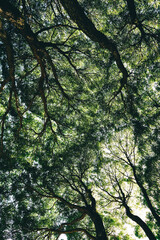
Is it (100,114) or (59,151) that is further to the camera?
(59,151)

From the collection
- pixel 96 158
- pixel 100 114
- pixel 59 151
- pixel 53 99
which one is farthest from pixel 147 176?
pixel 53 99

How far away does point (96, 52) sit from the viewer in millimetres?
6906

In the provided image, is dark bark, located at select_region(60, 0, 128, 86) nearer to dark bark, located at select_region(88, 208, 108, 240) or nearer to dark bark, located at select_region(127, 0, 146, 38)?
dark bark, located at select_region(127, 0, 146, 38)

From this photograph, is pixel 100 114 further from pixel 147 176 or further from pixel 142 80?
pixel 147 176

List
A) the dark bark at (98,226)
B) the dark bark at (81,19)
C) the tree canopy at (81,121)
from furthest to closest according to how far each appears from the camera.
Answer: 1. the dark bark at (98,226)
2. the tree canopy at (81,121)
3. the dark bark at (81,19)

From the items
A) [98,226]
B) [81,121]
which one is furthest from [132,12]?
[98,226]

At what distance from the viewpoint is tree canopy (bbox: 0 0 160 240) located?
629cm

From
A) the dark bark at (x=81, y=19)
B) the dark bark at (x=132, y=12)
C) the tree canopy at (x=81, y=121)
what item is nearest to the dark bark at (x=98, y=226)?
the tree canopy at (x=81, y=121)

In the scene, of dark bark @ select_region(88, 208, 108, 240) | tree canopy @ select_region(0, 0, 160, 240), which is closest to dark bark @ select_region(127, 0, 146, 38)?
tree canopy @ select_region(0, 0, 160, 240)

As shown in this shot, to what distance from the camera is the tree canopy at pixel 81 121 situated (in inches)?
248

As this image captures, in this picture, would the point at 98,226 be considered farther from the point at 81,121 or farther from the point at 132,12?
the point at 132,12

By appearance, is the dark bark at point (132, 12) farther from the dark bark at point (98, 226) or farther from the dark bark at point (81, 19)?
the dark bark at point (98, 226)

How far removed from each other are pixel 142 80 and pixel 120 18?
3.14m

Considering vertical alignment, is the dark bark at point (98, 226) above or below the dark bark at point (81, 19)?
below
